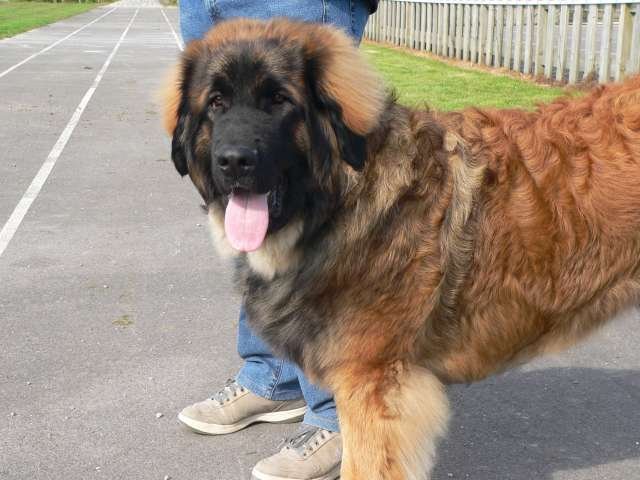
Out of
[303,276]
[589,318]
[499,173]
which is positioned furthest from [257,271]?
[589,318]

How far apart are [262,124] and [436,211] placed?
69cm

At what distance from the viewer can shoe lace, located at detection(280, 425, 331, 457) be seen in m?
3.49

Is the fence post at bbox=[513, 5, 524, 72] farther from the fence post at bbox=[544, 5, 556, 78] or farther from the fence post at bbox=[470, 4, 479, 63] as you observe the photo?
the fence post at bbox=[470, 4, 479, 63]

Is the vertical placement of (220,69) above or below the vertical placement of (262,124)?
above

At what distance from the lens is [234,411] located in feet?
12.4

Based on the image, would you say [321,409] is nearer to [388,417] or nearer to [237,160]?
[388,417]

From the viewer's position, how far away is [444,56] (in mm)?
18703

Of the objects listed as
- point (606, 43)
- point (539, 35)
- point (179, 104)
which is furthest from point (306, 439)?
point (539, 35)

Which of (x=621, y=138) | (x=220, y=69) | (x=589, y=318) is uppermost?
(x=220, y=69)

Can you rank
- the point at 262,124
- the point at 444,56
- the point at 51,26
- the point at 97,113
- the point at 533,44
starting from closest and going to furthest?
the point at 262,124
the point at 97,113
the point at 533,44
the point at 444,56
the point at 51,26

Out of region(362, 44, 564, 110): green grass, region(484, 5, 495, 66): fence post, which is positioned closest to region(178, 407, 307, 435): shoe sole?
region(362, 44, 564, 110): green grass

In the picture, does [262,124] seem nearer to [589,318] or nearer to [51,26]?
[589,318]

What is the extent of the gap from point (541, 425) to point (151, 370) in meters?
2.06

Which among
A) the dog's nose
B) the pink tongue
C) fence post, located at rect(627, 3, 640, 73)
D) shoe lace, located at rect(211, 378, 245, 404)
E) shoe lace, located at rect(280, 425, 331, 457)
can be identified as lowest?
shoe lace, located at rect(280, 425, 331, 457)
